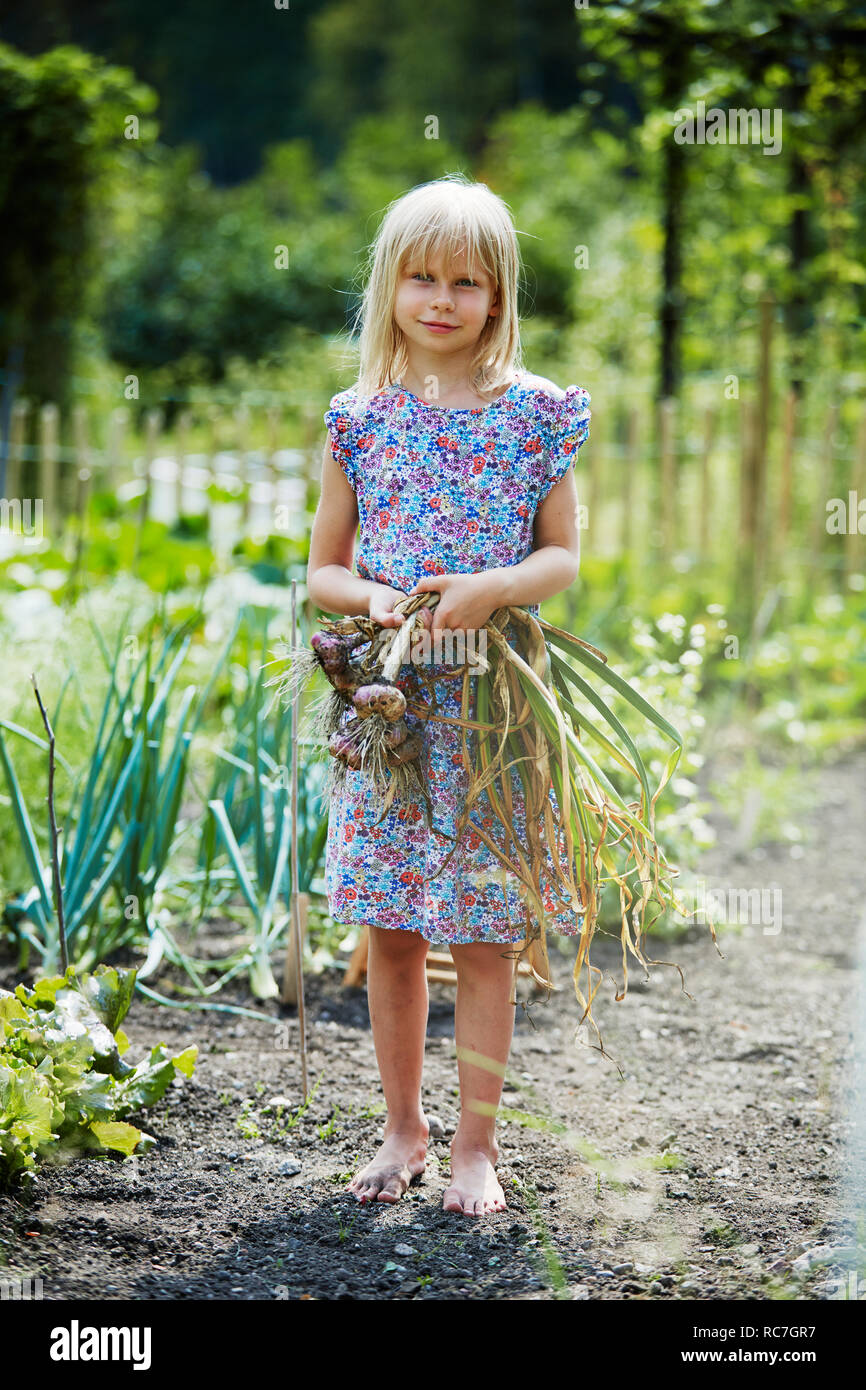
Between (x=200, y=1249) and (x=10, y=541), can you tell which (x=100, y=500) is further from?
(x=200, y=1249)

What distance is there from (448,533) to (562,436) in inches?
8.5

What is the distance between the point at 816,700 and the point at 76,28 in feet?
62.2

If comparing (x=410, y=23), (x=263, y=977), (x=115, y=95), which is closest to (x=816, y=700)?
(x=263, y=977)

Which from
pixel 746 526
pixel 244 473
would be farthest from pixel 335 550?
pixel 244 473

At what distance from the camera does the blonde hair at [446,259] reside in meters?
1.77

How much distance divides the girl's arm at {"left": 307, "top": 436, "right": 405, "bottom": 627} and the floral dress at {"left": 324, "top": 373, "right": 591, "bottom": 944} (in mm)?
54

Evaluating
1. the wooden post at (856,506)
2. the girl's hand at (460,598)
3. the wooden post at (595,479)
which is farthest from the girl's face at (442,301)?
the wooden post at (856,506)

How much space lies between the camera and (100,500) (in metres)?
5.68

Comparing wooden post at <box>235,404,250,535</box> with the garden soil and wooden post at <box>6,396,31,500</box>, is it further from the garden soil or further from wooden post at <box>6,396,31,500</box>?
the garden soil

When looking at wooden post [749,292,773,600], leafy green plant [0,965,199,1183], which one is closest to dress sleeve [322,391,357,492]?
leafy green plant [0,965,199,1183]

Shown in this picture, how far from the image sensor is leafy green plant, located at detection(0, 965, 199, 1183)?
1.73m

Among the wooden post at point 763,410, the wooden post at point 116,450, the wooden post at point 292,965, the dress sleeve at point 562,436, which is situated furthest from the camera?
the wooden post at point 116,450

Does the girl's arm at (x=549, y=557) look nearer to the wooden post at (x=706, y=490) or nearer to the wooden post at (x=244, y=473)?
the wooden post at (x=244, y=473)

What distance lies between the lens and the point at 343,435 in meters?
1.90
